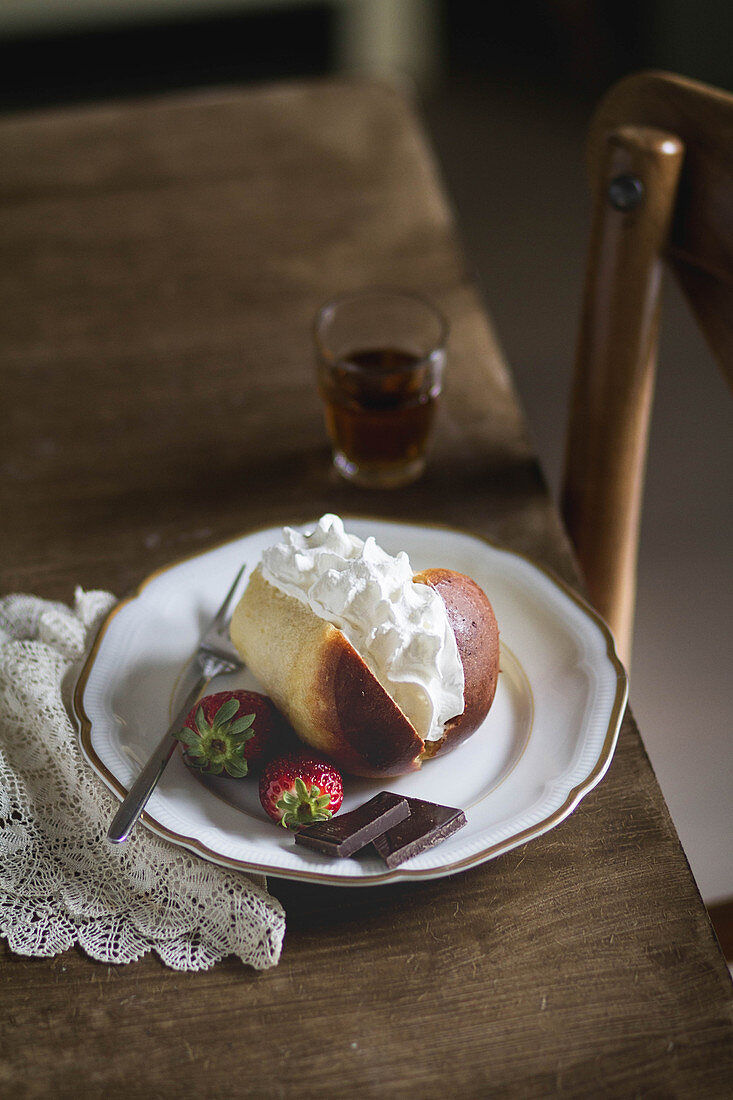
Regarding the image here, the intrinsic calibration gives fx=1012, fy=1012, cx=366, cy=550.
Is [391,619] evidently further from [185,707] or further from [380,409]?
[380,409]

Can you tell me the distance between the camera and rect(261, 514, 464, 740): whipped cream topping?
0.65 m

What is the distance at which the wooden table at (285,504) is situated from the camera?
0.57m

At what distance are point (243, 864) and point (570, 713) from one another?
24 cm

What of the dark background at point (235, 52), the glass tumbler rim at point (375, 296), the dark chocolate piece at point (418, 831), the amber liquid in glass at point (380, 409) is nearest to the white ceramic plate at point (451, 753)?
the dark chocolate piece at point (418, 831)

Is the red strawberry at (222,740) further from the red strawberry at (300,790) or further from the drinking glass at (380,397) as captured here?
the drinking glass at (380,397)

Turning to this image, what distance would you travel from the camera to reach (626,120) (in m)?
0.87

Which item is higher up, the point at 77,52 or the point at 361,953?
the point at 361,953

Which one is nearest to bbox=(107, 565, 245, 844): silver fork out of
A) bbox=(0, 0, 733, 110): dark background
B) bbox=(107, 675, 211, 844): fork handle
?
bbox=(107, 675, 211, 844): fork handle

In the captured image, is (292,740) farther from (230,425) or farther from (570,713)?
(230,425)

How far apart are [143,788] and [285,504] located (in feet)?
1.21

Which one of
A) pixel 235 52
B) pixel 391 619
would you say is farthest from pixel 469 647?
pixel 235 52

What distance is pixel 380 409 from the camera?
0.95 meters

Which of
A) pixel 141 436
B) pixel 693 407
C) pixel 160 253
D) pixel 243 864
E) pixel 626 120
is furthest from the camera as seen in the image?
pixel 693 407

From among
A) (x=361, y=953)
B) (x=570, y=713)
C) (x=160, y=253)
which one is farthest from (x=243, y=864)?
(x=160, y=253)
